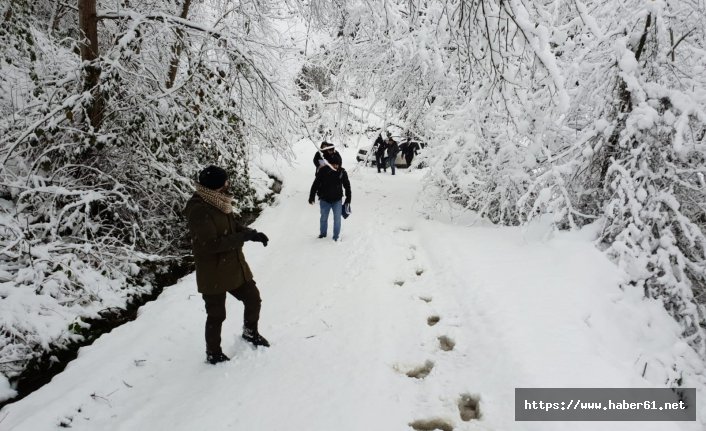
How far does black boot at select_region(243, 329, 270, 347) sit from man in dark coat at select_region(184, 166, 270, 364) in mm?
300

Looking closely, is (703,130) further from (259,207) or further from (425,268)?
(259,207)

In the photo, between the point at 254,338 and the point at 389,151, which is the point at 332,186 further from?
the point at 389,151

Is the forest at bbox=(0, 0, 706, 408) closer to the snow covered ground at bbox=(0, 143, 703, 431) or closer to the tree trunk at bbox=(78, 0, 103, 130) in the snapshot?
the tree trunk at bbox=(78, 0, 103, 130)

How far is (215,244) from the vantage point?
11.0 feet

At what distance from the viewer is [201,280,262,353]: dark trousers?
11.7 ft

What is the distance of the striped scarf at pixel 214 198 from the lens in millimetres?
3398

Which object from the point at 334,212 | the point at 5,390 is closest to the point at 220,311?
the point at 5,390

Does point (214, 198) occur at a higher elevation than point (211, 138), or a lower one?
lower

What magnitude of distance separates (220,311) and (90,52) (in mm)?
4560

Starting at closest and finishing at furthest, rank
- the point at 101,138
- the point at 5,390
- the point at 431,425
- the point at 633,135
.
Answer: the point at 431,425, the point at 5,390, the point at 633,135, the point at 101,138

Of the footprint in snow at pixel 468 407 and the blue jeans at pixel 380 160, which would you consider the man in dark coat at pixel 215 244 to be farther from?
the blue jeans at pixel 380 160

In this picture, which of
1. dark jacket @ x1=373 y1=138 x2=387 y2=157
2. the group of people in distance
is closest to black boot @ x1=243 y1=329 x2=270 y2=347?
the group of people in distance

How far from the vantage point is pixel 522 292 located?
4.57 m

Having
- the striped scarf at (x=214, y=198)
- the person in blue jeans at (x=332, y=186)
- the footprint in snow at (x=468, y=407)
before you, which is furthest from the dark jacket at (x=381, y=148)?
the footprint in snow at (x=468, y=407)
